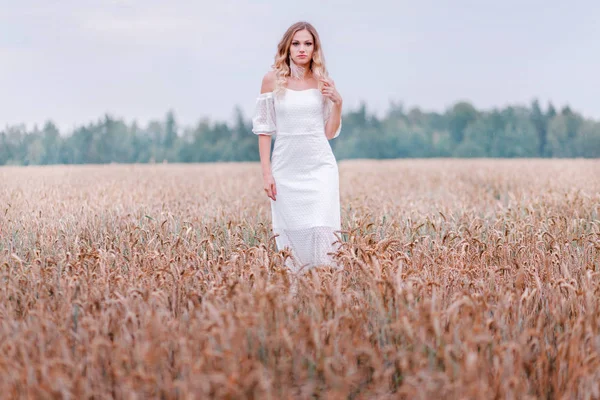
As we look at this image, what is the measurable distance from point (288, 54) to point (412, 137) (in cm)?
6004

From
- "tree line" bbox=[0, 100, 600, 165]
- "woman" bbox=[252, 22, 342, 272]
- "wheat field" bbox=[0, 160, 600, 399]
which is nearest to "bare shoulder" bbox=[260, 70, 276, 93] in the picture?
"woman" bbox=[252, 22, 342, 272]

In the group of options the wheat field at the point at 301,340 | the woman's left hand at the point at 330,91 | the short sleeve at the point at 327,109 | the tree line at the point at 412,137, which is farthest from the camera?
the tree line at the point at 412,137

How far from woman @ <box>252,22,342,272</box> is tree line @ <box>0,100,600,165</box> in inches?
1737

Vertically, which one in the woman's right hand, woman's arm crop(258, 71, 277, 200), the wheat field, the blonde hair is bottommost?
the wheat field

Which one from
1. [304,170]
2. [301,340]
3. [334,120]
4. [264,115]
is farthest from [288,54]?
[301,340]

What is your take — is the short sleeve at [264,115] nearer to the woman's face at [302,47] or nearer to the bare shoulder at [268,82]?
the bare shoulder at [268,82]

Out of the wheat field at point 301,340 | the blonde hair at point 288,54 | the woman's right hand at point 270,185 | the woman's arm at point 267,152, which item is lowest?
the wheat field at point 301,340

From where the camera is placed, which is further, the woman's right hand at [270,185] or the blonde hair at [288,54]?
the woman's right hand at [270,185]

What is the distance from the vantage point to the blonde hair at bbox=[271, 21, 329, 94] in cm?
439

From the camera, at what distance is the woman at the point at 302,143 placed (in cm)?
443

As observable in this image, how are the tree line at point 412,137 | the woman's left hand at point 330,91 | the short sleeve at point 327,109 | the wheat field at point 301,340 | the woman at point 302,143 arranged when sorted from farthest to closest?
the tree line at point 412,137 < the short sleeve at point 327,109 < the woman at point 302,143 < the woman's left hand at point 330,91 < the wheat field at point 301,340

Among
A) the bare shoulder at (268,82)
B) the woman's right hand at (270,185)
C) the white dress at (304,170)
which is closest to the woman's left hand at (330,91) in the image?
the white dress at (304,170)

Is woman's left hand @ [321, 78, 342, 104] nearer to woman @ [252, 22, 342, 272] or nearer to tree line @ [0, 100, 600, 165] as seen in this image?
woman @ [252, 22, 342, 272]

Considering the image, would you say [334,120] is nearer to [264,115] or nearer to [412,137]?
[264,115]
